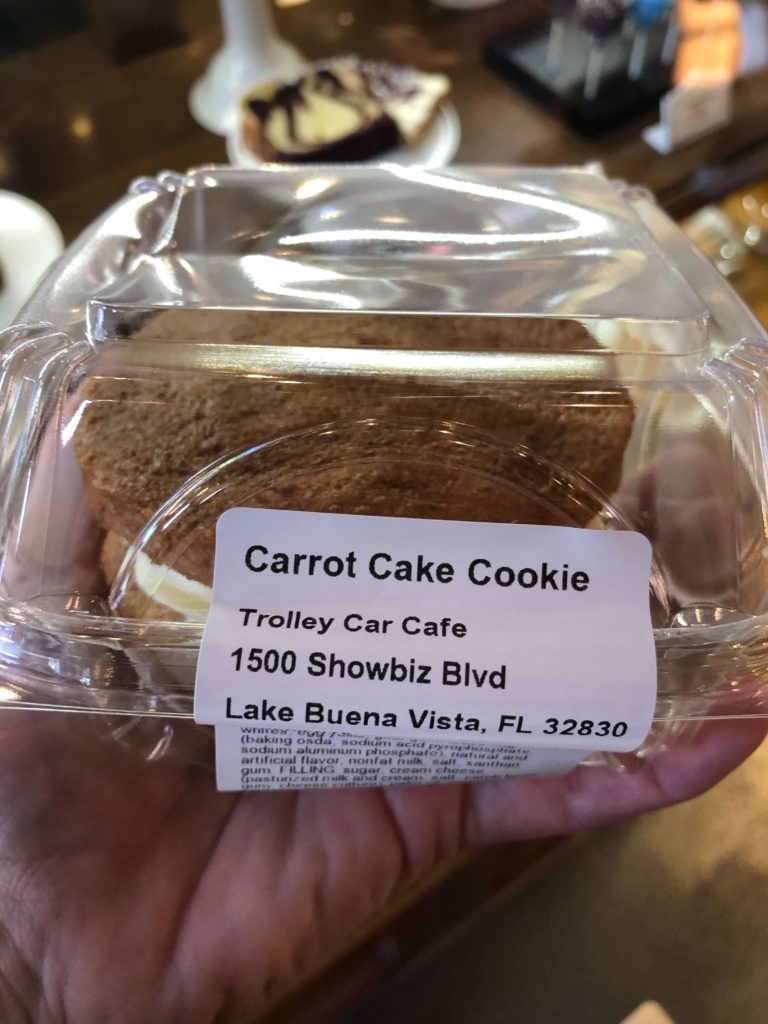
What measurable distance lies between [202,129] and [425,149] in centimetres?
28

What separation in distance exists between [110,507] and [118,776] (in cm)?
20

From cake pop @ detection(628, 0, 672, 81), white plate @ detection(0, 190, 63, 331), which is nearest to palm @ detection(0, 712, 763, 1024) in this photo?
white plate @ detection(0, 190, 63, 331)

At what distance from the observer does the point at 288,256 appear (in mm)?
464

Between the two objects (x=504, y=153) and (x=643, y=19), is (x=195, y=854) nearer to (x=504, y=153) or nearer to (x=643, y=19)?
(x=504, y=153)

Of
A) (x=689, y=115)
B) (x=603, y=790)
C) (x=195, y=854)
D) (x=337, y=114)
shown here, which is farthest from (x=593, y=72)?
(x=195, y=854)

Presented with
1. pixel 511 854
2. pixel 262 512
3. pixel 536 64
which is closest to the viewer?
pixel 262 512

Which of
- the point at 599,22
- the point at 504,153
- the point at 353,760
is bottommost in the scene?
the point at 353,760

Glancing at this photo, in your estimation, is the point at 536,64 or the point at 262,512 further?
the point at 536,64

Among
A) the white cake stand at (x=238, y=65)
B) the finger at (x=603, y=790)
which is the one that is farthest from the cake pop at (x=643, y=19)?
the finger at (x=603, y=790)

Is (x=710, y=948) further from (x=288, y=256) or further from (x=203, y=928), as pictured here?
(x=288, y=256)

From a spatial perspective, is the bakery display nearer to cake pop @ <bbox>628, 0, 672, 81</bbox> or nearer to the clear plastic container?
cake pop @ <bbox>628, 0, 672, 81</bbox>

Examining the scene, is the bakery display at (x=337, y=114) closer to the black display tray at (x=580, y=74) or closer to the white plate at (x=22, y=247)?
the black display tray at (x=580, y=74)

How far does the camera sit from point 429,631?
350 mm

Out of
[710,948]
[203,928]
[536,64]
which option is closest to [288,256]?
[203,928]
